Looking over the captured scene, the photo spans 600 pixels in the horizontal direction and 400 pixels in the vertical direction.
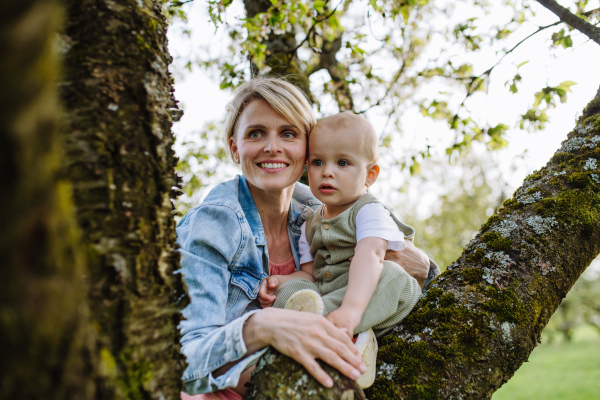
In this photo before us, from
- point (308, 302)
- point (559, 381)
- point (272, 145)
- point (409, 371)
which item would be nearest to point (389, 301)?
point (409, 371)

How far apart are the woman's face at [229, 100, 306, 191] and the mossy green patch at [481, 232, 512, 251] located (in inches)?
51.3

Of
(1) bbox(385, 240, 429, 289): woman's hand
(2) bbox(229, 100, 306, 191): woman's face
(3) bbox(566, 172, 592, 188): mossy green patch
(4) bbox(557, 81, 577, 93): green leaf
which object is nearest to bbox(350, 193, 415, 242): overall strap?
(1) bbox(385, 240, 429, 289): woman's hand

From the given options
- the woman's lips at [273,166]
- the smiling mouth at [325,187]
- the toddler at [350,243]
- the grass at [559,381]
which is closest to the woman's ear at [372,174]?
the toddler at [350,243]

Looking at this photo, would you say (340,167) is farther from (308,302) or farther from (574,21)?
(574,21)

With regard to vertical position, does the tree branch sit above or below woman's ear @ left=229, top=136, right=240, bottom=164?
above

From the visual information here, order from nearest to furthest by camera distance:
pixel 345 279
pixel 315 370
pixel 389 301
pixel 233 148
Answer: pixel 315 370 → pixel 389 301 → pixel 345 279 → pixel 233 148

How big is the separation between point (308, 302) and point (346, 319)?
22 centimetres

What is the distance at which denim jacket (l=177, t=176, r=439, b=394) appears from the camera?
1.69 m

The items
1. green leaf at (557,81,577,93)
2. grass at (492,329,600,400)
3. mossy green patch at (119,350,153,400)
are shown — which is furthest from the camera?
grass at (492,329,600,400)

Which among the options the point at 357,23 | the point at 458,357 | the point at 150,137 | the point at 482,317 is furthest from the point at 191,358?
the point at 357,23

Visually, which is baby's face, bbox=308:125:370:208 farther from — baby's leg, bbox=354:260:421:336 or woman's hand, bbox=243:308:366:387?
woman's hand, bbox=243:308:366:387

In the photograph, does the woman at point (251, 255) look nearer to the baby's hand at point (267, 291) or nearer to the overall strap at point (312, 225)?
the baby's hand at point (267, 291)

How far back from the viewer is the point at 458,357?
170 centimetres

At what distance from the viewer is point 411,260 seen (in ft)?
8.60
